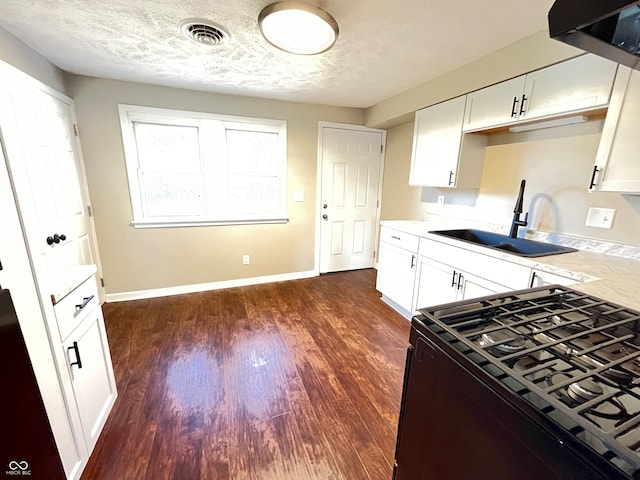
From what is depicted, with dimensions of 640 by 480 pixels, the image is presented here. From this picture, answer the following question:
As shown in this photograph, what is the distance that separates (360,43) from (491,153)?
1.51m

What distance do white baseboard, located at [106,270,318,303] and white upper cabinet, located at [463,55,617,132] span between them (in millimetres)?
2688

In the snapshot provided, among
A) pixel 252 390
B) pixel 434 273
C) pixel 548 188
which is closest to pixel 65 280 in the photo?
pixel 252 390

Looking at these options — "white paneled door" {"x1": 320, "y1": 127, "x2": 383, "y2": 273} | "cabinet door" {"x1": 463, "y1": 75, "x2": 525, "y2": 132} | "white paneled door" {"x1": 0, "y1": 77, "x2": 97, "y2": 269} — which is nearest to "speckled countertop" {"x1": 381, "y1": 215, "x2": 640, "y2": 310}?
"cabinet door" {"x1": 463, "y1": 75, "x2": 525, "y2": 132}

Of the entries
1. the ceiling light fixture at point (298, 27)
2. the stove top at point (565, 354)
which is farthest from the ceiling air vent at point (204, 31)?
the stove top at point (565, 354)

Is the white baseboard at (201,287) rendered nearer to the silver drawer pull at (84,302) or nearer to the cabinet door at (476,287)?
the silver drawer pull at (84,302)

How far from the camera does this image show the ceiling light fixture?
1.42 metres

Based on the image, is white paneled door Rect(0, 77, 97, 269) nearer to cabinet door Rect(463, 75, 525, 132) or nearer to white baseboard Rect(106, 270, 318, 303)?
white baseboard Rect(106, 270, 318, 303)

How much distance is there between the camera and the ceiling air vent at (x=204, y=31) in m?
1.63

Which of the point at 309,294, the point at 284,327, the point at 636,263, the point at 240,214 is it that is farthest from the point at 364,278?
the point at 636,263

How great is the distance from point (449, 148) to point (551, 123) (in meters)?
0.71

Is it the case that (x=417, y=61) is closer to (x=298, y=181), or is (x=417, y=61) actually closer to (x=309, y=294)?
(x=298, y=181)

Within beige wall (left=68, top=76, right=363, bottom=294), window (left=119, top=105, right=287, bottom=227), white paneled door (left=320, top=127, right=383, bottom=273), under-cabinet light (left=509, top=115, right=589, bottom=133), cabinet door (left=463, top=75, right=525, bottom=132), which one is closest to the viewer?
under-cabinet light (left=509, top=115, right=589, bottom=133)

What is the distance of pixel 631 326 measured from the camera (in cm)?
79

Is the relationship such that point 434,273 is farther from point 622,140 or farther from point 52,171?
point 52,171
